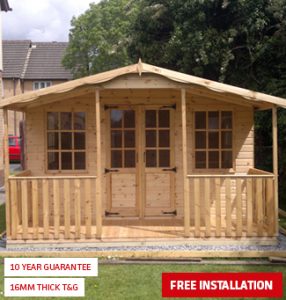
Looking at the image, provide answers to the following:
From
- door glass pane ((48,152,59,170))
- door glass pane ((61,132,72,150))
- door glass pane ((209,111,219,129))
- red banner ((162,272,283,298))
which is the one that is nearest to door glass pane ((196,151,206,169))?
door glass pane ((209,111,219,129))

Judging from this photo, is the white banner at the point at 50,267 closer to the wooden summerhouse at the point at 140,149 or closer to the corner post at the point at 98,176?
the corner post at the point at 98,176

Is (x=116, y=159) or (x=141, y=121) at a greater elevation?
(x=141, y=121)

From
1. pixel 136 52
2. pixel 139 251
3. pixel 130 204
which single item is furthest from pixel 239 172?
pixel 136 52

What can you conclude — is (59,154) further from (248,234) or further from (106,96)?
(248,234)

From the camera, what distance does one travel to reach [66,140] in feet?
27.3

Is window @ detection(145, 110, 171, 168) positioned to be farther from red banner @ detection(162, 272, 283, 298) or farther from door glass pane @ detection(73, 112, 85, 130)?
red banner @ detection(162, 272, 283, 298)

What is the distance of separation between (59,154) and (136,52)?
7398 mm

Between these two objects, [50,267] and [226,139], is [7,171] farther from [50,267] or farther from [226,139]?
[226,139]

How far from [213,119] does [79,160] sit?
2.71m

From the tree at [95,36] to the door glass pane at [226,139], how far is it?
23.7m

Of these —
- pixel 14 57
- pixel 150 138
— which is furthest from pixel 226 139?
pixel 14 57

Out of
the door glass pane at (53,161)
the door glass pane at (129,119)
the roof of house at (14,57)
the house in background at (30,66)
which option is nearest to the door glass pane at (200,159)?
the door glass pane at (129,119)

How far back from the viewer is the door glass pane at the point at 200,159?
840 centimetres

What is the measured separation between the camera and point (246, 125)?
8.30 m
